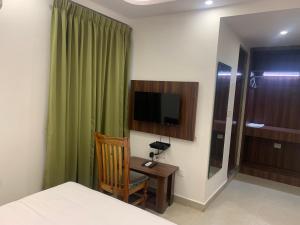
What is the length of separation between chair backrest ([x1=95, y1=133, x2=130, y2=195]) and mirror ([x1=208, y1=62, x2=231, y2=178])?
1.22 meters

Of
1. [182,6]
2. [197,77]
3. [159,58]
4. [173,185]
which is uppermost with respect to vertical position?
[182,6]

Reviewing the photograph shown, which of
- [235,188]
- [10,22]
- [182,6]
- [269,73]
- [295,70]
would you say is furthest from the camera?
[269,73]

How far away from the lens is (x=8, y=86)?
6.72 feet

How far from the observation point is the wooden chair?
234 cm

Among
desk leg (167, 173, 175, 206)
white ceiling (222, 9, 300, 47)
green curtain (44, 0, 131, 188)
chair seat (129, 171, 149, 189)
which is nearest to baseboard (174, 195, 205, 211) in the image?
desk leg (167, 173, 175, 206)

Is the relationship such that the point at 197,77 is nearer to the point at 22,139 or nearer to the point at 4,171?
the point at 22,139

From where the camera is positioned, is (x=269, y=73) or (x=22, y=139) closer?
(x=22, y=139)

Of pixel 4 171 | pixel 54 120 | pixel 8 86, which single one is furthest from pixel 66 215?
pixel 8 86

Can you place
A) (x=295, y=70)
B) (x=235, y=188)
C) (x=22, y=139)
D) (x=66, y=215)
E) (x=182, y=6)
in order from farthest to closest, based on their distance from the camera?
1. (x=295, y=70)
2. (x=235, y=188)
3. (x=182, y=6)
4. (x=22, y=139)
5. (x=66, y=215)

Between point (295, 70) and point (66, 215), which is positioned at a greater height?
point (295, 70)

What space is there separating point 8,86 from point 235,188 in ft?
11.5

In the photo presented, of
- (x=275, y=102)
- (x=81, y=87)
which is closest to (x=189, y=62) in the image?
(x=81, y=87)

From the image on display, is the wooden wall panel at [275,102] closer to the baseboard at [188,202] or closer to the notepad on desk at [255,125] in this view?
the notepad on desk at [255,125]

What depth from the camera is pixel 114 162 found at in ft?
7.86
